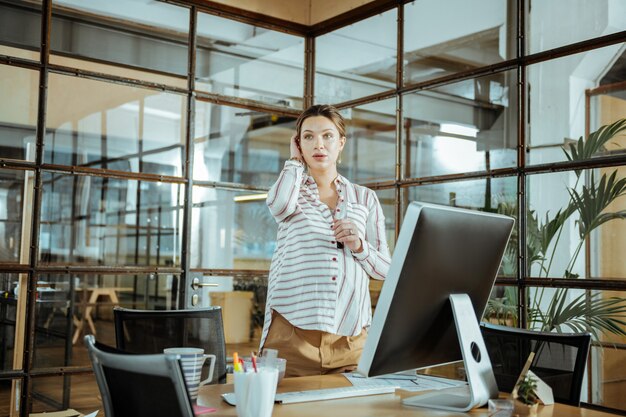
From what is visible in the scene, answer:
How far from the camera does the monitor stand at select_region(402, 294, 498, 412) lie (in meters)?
1.41

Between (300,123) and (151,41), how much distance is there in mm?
1800

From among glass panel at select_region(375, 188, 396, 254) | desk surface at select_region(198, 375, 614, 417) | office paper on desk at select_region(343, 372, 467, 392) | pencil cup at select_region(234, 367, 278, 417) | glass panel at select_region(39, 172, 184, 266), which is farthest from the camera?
glass panel at select_region(375, 188, 396, 254)

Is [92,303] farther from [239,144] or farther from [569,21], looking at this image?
[569,21]

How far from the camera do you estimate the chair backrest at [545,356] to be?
5.59 ft

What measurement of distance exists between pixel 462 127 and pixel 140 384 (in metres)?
2.53

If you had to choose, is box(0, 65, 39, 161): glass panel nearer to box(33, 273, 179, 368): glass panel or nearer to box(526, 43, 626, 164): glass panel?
box(33, 273, 179, 368): glass panel

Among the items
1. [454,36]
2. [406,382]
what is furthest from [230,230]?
[406,382]

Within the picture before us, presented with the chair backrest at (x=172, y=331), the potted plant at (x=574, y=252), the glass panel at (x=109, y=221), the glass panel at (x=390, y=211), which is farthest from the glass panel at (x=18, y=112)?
the potted plant at (x=574, y=252)

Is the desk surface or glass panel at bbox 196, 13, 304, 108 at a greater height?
glass panel at bbox 196, 13, 304, 108

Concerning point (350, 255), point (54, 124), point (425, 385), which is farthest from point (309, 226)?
point (54, 124)

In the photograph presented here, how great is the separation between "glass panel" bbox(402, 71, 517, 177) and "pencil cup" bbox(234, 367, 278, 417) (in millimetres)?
2021

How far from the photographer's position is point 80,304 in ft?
10.8

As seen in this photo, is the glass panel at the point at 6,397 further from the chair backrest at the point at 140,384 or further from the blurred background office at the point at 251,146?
the chair backrest at the point at 140,384

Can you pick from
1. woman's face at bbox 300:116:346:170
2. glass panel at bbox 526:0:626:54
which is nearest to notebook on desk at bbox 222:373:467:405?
woman's face at bbox 300:116:346:170
